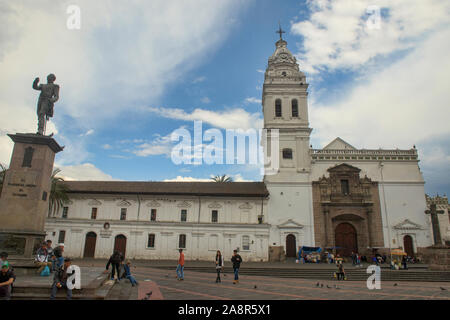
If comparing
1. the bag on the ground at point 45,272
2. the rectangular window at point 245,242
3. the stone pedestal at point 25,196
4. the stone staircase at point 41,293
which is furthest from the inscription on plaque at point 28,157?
the rectangular window at point 245,242

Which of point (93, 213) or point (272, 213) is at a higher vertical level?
point (272, 213)

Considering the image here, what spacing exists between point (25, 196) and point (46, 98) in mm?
4189

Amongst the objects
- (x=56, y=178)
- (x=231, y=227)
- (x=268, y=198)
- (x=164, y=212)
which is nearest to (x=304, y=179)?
(x=268, y=198)

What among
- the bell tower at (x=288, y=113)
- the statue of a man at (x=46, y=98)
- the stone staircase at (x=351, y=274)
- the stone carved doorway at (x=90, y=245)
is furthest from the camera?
the bell tower at (x=288, y=113)

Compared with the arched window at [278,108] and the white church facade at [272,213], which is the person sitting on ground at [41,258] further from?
the arched window at [278,108]

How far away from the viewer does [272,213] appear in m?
33.8

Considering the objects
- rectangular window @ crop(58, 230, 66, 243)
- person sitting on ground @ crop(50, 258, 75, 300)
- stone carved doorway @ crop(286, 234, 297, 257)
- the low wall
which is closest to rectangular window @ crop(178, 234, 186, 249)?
stone carved doorway @ crop(286, 234, 297, 257)

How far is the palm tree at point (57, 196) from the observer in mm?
32219

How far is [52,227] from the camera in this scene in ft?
109

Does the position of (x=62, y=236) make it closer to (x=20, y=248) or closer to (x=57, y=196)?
(x=57, y=196)

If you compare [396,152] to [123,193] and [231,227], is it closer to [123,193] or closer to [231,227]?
[231,227]

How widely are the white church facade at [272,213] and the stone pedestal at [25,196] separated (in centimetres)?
2253

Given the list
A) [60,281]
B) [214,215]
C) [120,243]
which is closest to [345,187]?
[214,215]
